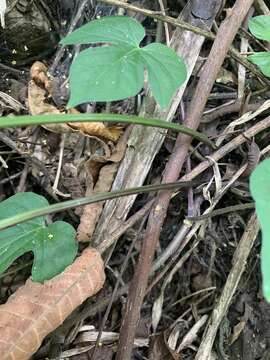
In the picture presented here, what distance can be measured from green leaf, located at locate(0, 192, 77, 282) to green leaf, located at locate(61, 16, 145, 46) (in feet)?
1.10

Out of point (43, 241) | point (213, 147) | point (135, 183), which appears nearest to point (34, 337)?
point (43, 241)

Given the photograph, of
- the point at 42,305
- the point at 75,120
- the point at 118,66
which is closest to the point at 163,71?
the point at 118,66

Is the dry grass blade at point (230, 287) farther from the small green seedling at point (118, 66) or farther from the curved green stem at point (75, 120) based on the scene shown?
the small green seedling at point (118, 66)

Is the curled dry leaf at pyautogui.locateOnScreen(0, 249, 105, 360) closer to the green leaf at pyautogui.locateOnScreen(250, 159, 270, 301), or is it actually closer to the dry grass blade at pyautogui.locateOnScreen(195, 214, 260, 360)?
the dry grass blade at pyautogui.locateOnScreen(195, 214, 260, 360)

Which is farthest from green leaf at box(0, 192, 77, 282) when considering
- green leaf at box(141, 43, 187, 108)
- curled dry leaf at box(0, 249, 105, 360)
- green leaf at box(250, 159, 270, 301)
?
green leaf at box(250, 159, 270, 301)

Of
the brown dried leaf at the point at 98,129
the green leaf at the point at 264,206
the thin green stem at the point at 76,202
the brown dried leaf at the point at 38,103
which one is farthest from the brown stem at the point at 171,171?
the green leaf at the point at 264,206

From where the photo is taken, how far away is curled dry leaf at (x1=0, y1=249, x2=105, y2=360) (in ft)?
3.64

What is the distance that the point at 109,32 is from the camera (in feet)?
3.73

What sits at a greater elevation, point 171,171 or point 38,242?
point 171,171

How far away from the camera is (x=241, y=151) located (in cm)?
135

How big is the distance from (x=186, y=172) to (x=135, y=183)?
0.12 metres

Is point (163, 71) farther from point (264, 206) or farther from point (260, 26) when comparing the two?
point (264, 206)

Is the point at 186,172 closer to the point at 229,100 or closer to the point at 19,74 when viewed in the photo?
the point at 229,100

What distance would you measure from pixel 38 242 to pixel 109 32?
17.5 inches
